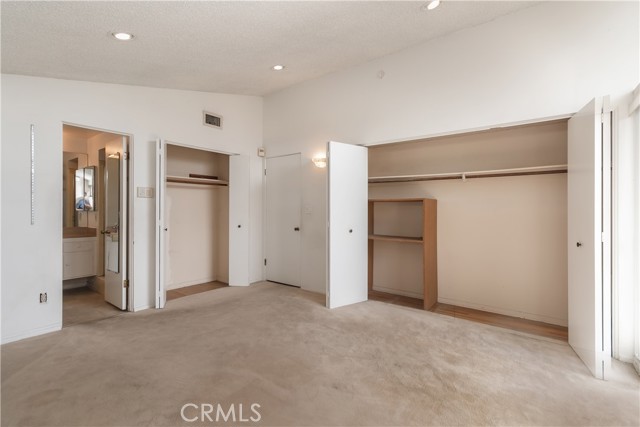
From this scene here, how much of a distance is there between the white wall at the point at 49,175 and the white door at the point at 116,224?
135 millimetres

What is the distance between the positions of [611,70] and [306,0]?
264 cm

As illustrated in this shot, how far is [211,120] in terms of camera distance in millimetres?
4664

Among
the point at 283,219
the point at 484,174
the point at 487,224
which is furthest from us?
the point at 283,219

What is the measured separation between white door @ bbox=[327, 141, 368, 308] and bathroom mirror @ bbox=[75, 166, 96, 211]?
3.87 metres

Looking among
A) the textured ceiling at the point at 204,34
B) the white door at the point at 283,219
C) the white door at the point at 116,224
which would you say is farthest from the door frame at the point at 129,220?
the white door at the point at 283,219

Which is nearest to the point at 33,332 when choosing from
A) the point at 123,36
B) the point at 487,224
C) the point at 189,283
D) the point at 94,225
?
the point at 189,283

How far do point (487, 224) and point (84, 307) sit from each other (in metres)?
5.21

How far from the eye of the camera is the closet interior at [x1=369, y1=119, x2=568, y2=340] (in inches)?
134

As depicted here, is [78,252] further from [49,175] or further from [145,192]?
[49,175]

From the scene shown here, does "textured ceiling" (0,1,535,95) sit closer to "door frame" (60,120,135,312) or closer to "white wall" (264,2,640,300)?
"white wall" (264,2,640,300)

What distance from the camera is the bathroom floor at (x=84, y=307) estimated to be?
11.8ft

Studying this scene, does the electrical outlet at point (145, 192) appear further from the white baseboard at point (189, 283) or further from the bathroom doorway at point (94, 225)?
the white baseboard at point (189, 283)

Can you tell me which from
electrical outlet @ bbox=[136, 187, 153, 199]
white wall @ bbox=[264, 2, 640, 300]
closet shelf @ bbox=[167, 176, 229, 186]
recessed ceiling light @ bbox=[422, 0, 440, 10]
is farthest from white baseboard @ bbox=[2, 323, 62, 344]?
recessed ceiling light @ bbox=[422, 0, 440, 10]

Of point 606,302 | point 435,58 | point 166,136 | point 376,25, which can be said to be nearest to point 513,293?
point 606,302
